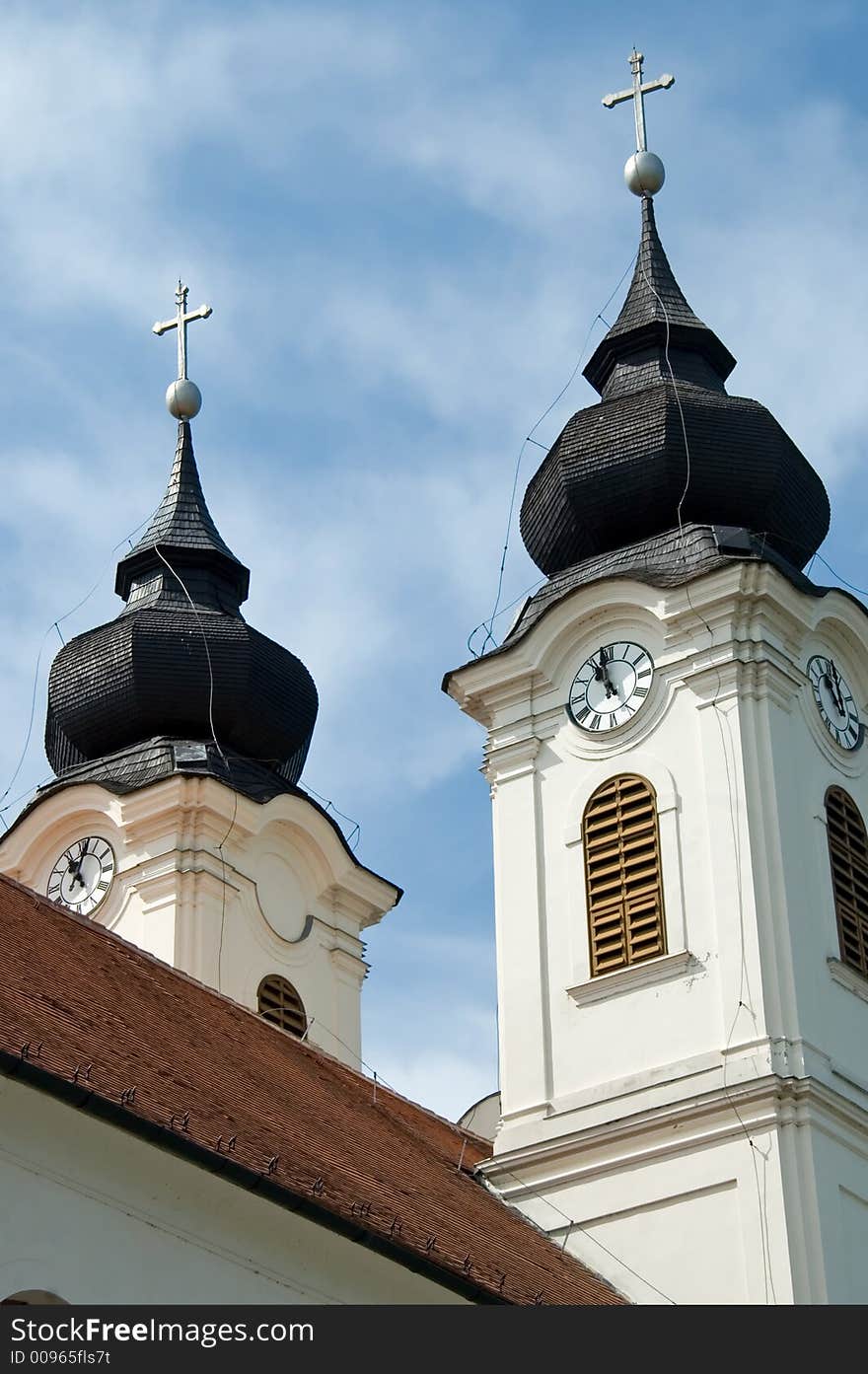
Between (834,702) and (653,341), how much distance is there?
439 cm

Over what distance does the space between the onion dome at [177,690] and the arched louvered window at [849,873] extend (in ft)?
23.5

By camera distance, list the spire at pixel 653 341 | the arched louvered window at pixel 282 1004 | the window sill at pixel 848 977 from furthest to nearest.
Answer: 1. the arched louvered window at pixel 282 1004
2. the spire at pixel 653 341
3. the window sill at pixel 848 977

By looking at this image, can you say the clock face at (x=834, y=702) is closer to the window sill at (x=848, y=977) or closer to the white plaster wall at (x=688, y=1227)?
the window sill at (x=848, y=977)

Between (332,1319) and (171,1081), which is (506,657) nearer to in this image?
(171,1081)

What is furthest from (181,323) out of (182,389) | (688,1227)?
(688,1227)

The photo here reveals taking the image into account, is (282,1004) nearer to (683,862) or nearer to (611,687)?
(611,687)

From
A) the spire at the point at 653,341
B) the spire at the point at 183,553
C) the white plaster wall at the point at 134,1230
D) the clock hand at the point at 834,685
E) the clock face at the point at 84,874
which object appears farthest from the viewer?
the spire at the point at 183,553

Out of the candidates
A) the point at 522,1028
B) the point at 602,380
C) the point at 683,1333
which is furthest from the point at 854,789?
the point at 683,1333

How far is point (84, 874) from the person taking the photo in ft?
89.6

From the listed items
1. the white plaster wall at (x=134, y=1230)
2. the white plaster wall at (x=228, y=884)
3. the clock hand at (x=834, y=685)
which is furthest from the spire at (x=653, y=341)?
the white plaster wall at (x=134, y=1230)

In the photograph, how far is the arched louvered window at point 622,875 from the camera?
2194cm

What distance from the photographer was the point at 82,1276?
47.8 feet

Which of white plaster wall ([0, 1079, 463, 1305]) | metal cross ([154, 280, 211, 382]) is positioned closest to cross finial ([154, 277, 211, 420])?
metal cross ([154, 280, 211, 382])

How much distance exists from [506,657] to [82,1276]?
32.6 ft
